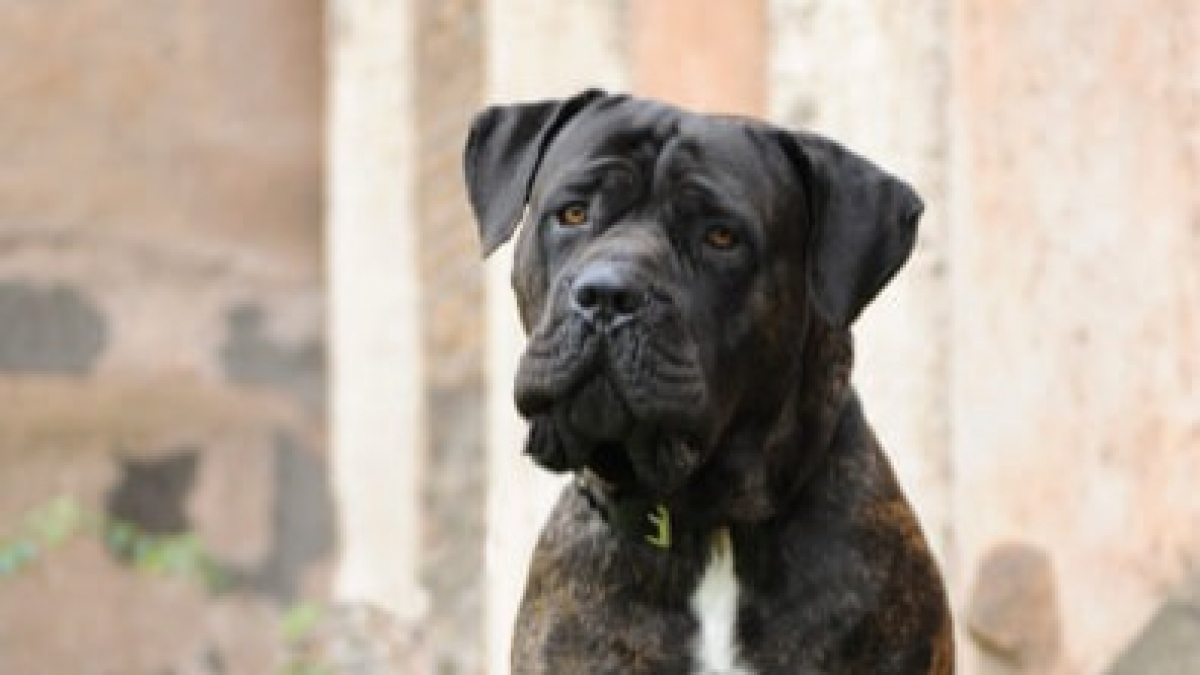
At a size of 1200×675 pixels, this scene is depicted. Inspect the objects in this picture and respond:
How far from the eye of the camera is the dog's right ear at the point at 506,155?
5059mm

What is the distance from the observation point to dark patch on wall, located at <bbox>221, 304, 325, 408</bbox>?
383 inches

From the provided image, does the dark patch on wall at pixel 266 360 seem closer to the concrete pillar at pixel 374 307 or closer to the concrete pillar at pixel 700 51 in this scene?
the concrete pillar at pixel 374 307

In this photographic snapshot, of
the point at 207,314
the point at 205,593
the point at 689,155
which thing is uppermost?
the point at 689,155

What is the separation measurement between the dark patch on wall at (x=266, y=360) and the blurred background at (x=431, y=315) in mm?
11

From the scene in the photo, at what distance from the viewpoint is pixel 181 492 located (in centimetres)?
970

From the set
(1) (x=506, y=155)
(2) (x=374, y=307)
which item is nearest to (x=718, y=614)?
(1) (x=506, y=155)

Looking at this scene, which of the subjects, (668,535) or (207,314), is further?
(207,314)

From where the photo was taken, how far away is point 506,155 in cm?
513

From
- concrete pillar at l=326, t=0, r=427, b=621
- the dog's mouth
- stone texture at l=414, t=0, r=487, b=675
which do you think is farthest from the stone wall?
the dog's mouth

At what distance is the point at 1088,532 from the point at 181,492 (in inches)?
152

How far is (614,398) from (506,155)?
60 cm

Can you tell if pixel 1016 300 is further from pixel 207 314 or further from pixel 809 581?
pixel 207 314

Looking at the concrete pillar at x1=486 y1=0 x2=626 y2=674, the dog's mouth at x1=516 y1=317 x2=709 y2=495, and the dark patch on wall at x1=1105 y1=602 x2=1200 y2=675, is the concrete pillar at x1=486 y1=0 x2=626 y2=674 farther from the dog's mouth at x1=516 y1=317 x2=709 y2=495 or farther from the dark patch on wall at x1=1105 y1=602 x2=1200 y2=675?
the dog's mouth at x1=516 y1=317 x2=709 y2=495

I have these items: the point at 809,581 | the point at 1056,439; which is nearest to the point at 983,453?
the point at 1056,439
